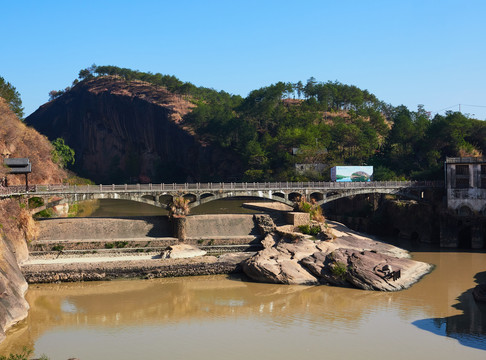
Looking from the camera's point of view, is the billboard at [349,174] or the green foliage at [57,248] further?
the billboard at [349,174]

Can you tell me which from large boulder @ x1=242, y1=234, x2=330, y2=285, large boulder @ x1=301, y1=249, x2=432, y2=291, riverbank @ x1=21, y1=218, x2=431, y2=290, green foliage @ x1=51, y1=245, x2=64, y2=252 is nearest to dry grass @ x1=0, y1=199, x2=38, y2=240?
green foliage @ x1=51, y1=245, x2=64, y2=252

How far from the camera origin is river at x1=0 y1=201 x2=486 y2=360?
32375 mm

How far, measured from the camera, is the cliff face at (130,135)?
13805 cm

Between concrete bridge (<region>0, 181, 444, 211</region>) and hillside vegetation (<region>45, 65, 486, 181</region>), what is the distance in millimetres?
12551

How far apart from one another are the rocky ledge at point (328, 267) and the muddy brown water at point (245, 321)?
1.11m

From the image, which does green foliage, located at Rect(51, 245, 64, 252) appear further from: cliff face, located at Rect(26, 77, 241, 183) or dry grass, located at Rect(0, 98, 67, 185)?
cliff face, located at Rect(26, 77, 241, 183)

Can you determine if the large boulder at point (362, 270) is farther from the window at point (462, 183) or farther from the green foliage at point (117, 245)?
the green foliage at point (117, 245)

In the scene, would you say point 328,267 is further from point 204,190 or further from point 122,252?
point 122,252

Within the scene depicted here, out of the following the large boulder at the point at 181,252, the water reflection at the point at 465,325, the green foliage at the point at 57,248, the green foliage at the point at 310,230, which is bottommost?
the water reflection at the point at 465,325

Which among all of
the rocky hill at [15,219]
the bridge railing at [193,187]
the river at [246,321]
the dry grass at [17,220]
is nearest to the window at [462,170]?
the bridge railing at [193,187]

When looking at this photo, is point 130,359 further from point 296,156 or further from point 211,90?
point 211,90

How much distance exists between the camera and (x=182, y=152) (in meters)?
141

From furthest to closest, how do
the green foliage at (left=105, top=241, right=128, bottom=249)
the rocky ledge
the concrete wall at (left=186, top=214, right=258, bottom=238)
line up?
the concrete wall at (left=186, top=214, right=258, bottom=238) → the green foliage at (left=105, top=241, right=128, bottom=249) → the rocky ledge

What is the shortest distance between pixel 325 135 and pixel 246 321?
248 ft
